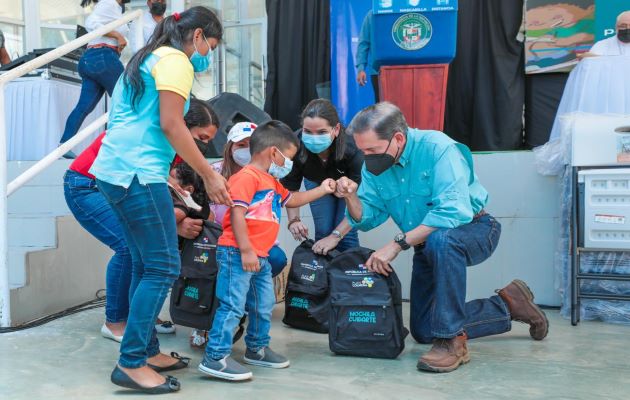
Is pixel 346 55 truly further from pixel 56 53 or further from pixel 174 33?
pixel 174 33

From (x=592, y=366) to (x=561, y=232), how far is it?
1118 millimetres

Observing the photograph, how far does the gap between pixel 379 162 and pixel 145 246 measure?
98 cm

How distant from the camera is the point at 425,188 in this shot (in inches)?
106

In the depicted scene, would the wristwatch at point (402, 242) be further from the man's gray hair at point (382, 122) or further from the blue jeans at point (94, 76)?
the blue jeans at point (94, 76)

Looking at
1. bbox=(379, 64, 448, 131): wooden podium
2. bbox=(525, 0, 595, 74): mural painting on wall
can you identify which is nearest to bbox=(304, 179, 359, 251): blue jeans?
bbox=(379, 64, 448, 131): wooden podium

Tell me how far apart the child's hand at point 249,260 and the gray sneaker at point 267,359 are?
0.36 metres

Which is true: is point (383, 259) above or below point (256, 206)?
below

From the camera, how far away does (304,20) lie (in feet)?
20.1

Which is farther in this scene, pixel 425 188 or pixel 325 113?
pixel 325 113

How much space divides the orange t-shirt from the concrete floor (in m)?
0.50

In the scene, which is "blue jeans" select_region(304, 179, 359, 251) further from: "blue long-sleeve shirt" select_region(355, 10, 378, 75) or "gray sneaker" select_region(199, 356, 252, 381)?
"blue long-sleeve shirt" select_region(355, 10, 378, 75)

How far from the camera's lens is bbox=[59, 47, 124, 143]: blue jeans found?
14.9 feet

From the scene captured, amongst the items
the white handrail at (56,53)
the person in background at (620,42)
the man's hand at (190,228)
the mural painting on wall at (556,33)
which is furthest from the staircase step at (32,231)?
the mural painting on wall at (556,33)

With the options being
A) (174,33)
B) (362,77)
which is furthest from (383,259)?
(362,77)
